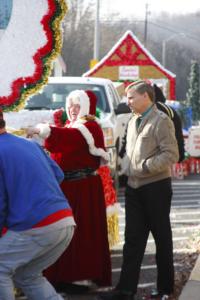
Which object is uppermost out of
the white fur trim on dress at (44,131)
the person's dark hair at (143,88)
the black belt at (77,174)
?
the person's dark hair at (143,88)

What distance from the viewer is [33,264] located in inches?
182

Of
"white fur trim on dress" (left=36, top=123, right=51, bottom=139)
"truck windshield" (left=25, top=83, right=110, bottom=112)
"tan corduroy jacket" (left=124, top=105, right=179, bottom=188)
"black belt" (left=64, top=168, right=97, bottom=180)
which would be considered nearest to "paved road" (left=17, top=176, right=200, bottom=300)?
"black belt" (left=64, top=168, right=97, bottom=180)

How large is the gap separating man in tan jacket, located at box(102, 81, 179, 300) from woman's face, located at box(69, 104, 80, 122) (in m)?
0.57

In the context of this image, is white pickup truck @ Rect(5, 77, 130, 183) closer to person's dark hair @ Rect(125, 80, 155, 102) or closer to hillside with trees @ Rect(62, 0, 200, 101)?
person's dark hair @ Rect(125, 80, 155, 102)

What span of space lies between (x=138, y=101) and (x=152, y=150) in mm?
397

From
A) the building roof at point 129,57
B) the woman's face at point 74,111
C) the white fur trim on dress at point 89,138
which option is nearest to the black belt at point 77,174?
the white fur trim on dress at point 89,138

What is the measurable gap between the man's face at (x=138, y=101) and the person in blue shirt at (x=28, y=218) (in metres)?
1.52

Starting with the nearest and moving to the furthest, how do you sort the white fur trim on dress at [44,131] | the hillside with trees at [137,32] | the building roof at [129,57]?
the white fur trim on dress at [44,131] < the building roof at [129,57] < the hillside with trees at [137,32]

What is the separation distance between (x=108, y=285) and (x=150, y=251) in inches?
68.8

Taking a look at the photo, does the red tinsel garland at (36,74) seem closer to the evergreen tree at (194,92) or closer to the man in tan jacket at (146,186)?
the man in tan jacket at (146,186)

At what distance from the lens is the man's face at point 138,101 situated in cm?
596

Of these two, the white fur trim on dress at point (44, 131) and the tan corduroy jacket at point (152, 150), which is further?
the white fur trim on dress at point (44, 131)

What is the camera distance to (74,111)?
6.56m

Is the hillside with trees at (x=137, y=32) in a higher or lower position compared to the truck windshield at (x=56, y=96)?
lower
